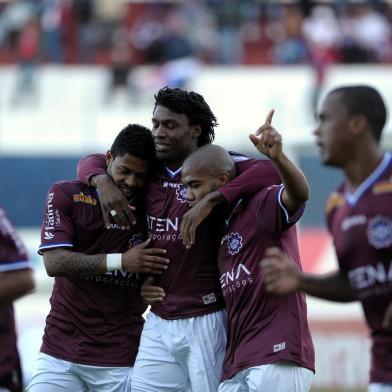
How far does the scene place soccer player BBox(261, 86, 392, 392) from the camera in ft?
18.7

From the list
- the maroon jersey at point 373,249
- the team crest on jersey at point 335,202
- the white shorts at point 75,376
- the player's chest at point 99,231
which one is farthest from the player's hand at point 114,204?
the maroon jersey at point 373,249

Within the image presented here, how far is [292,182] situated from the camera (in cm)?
685

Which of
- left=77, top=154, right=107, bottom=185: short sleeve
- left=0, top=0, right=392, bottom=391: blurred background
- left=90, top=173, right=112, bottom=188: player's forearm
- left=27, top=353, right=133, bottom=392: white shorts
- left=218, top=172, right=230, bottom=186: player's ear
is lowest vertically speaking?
left=27, top=353, right=133, bottom=392: white shorts

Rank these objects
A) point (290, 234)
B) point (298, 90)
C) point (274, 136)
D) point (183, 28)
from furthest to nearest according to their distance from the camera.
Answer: point (183, 28), point (298, 90), point (290, 234), point (274, 136)

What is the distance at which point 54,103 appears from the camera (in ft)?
90.6

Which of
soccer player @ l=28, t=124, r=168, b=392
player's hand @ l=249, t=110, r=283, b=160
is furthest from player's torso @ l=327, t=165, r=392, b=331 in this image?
soccer player @ l=28, t=124, r=168, b=392

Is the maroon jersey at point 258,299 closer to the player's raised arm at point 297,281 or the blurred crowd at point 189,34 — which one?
the player's raised arm at point 297,281

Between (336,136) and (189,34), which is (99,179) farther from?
(189,34)

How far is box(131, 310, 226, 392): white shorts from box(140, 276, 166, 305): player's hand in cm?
15

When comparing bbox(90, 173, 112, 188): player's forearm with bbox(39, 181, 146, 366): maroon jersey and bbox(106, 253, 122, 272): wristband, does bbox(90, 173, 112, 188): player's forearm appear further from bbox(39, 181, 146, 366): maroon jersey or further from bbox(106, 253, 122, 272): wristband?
bbox(106, 253, 122, 272): wristband

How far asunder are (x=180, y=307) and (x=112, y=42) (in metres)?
21.8

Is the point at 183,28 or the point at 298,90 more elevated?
Result: the point at 183,28

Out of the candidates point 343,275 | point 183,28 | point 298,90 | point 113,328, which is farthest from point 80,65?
point 343,275

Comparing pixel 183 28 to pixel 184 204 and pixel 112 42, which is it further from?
pixel 184 204
